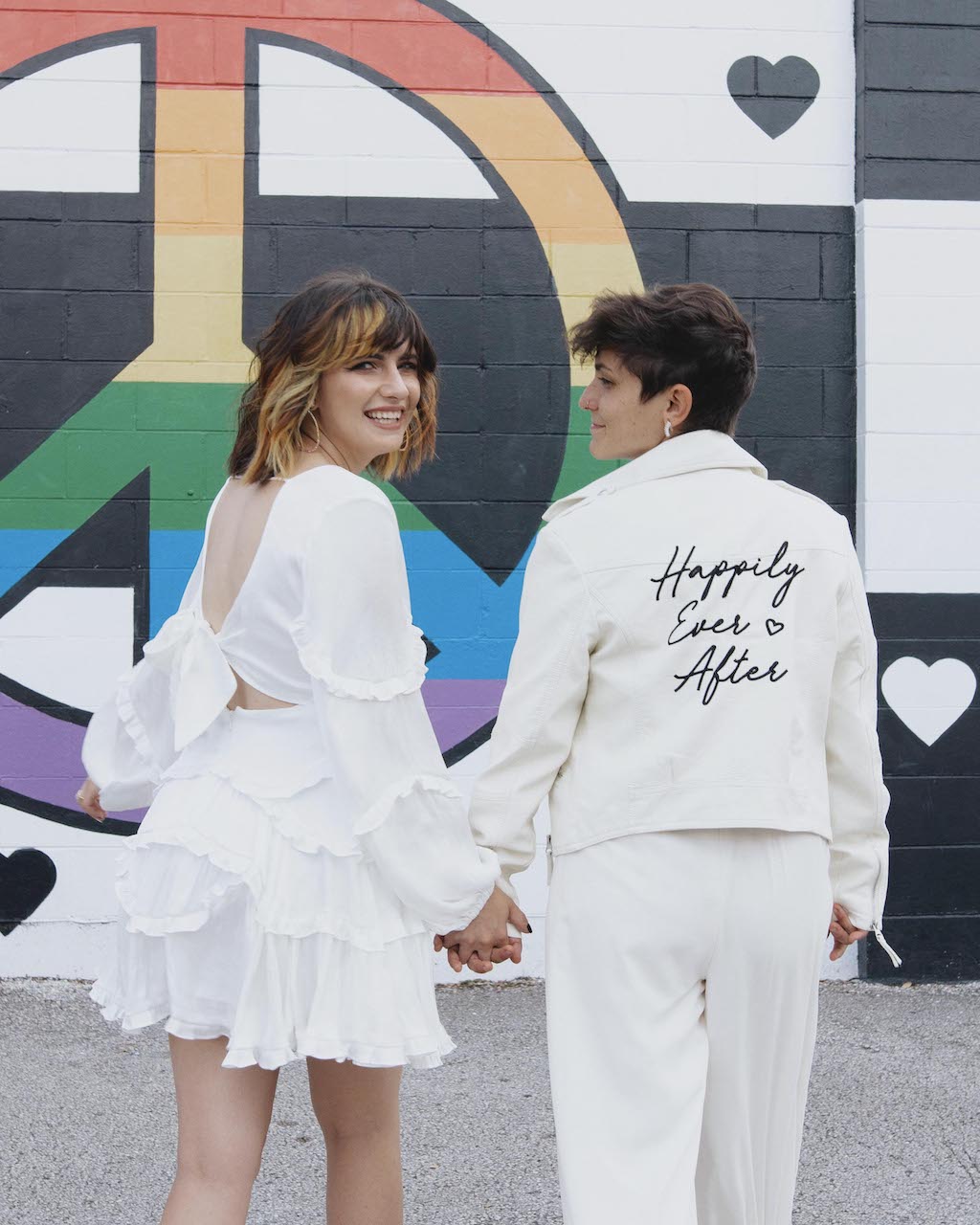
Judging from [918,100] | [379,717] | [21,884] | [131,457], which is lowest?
[21,884]

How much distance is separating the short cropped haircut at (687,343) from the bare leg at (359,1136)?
1.09 meters

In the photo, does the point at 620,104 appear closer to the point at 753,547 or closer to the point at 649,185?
the point at 649,185

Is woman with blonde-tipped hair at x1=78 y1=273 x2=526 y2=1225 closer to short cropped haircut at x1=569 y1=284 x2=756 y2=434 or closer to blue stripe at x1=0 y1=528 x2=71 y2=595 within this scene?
short cropped haircut at x1=569 y1=284 x2=756 y2=434

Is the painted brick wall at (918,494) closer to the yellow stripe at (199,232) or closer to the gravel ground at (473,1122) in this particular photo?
the gravel ground at (473,1122)

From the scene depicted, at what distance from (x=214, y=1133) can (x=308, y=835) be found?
1.40 ft

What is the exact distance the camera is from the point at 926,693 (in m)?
4.19

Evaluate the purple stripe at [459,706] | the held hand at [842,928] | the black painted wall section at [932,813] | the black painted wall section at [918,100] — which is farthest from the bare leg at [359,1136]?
the black painted wall section at [918,100]

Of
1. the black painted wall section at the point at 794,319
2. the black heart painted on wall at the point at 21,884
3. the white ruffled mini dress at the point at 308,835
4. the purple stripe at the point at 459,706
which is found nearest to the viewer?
the white ruffled mini dress at the point at 308,835

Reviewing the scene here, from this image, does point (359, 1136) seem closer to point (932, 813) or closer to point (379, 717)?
point (379, 717)

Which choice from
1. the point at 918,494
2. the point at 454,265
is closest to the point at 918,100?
the point at 918,494

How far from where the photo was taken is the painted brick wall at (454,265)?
13.3ft

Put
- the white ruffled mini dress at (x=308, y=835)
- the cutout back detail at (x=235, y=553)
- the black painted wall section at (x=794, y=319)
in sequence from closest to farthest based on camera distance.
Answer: the white ruffled mini dress at (x=308, y=835) → the cutout back detail at (x=235, y=553) → the black painted wall section at (x=794, y=319)

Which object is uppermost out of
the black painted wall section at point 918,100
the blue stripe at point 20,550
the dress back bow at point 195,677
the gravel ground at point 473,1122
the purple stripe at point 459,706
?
the black painted wall section at point 918,100

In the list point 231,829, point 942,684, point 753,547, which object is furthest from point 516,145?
point 231,829
